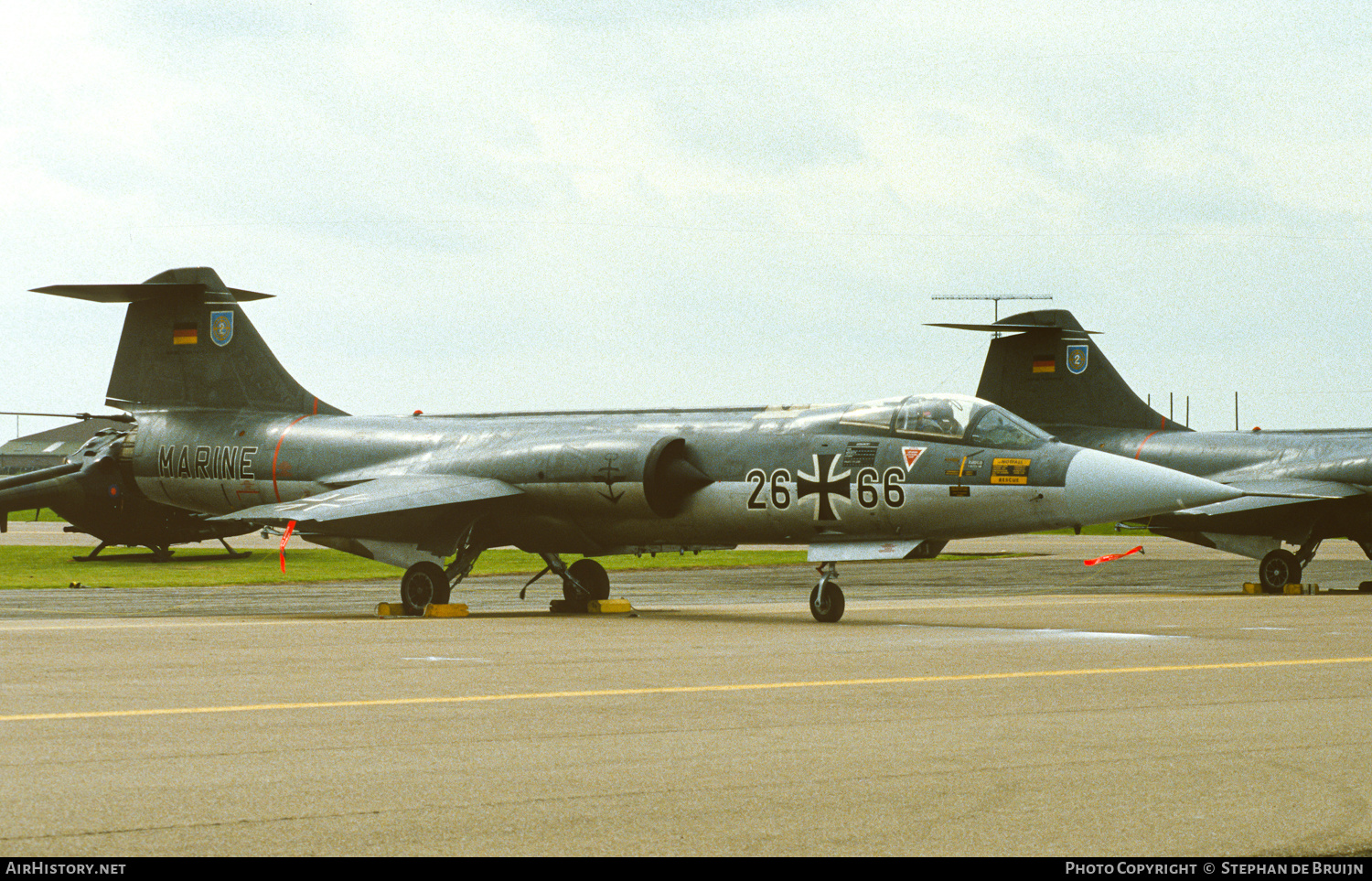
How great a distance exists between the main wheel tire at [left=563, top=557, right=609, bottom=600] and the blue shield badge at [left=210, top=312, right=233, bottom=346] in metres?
7.12

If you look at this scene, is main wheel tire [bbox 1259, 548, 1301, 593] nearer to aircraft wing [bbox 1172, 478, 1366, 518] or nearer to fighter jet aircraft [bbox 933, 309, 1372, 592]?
fighter jet aircraft [bbox 933, 309, 1372, 592]

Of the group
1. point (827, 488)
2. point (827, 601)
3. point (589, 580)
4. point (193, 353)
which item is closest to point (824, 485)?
point (827, 488)

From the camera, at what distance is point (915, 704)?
928 cm

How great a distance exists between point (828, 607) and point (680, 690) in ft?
24.4

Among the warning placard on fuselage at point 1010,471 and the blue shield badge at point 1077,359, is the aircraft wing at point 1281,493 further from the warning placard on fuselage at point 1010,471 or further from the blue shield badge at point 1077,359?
the warning placard on fuselage at point 1010,471

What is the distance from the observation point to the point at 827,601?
17.4 meters

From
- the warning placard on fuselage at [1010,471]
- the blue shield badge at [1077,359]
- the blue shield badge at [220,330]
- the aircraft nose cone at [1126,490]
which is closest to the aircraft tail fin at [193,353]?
the blue shield badge at [220,330]

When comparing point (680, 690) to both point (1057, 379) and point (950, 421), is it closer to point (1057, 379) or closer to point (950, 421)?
point (950, 421)

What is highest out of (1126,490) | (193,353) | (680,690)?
(193,353)

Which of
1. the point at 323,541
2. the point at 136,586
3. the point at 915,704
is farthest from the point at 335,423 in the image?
the point at 915,704

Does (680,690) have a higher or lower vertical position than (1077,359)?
lower

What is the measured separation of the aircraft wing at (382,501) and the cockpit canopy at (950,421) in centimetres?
495

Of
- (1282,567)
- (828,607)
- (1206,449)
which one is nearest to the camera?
(828,607)

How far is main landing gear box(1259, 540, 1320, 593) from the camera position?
86.8 feet
